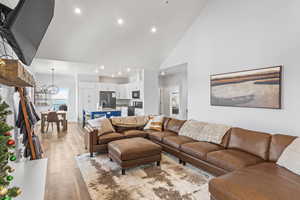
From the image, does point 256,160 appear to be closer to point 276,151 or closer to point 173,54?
point 276,151

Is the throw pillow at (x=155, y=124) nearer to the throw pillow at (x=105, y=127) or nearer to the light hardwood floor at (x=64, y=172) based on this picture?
the throw pillow at (x=105, y=127)

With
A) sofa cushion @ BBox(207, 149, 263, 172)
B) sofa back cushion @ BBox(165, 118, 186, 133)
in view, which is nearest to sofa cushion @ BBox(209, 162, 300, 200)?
sofa cushion @ BBox(207, 149, 263, 172)

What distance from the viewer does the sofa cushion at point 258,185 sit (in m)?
1.46

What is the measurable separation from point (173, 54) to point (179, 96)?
2.12 m

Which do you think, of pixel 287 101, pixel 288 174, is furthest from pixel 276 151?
pixel 287 101

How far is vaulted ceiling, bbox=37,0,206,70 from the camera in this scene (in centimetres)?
356

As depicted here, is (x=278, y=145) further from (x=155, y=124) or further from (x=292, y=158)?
(x=155, y=124)

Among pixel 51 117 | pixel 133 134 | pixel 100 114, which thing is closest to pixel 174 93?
pixel 100 114

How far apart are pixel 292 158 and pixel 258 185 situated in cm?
78

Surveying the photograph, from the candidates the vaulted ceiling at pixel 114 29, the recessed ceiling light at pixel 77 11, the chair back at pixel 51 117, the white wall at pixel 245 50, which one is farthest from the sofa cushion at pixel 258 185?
the chair back at pixel 51 117

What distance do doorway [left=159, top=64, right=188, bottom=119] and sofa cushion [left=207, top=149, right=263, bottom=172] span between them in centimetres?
388

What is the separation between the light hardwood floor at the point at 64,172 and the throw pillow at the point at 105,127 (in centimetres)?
75

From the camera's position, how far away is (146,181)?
2492mm

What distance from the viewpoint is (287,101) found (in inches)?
102
